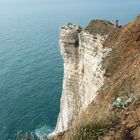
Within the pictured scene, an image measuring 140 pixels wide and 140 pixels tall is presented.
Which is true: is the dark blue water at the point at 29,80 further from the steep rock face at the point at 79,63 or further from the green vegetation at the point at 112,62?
the green vegetation at the point at 112,62

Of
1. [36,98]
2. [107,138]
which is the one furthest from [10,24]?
[107,138]

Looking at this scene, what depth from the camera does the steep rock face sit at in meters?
35.6

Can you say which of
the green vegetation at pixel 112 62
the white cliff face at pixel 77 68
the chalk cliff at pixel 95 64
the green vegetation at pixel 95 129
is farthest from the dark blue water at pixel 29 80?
the green vegetation at pixel 95 129

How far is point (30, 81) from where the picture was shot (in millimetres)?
78938

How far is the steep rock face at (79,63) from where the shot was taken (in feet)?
117

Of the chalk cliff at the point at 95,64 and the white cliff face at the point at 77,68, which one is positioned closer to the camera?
the chalk cliff at the point at 95,64

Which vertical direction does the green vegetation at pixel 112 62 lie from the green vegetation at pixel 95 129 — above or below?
below

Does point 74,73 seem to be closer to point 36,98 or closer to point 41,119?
point 41,119

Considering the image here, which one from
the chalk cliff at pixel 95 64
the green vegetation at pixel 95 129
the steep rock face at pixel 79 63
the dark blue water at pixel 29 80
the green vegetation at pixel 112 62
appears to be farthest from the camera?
the dark blue water at pixel 29 80

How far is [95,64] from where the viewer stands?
1235 inches

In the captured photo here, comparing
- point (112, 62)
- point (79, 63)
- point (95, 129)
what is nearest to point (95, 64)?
point (112, 62)

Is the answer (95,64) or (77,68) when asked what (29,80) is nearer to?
(77,68)

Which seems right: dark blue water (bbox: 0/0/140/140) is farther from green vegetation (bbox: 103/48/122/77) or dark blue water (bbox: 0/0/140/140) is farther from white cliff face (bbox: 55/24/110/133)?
green vegetation (bbox: 103/48/122/77)

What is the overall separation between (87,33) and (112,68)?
1188 cm
